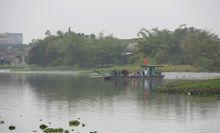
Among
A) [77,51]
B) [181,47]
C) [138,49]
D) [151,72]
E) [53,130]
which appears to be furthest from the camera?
[77,51]

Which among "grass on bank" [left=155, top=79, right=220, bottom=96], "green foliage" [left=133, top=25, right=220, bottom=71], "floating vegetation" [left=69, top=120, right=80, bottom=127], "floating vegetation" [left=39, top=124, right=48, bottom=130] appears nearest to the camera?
"floating vegetation" [left=39, top=124, right=48, bottom=130]

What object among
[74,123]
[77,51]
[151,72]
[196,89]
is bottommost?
[74,123]

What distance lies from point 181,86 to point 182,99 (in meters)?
7.35

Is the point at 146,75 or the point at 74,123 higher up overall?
the point at 146,75

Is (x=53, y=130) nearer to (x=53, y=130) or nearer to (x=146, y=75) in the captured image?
(x=53, y=130)

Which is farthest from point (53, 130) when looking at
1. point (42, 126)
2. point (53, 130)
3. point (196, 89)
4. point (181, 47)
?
point (181, 47)

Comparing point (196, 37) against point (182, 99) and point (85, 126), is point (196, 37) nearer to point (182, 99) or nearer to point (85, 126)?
point (182, 99)

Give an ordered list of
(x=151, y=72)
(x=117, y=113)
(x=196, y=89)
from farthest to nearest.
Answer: (x=151, y=72), (x=196, y=89), (x=117, y=113)

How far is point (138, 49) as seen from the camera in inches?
4697

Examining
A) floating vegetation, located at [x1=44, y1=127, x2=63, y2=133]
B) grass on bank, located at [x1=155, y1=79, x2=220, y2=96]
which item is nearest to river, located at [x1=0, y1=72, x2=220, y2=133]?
floating vegetation, located at [x1=44, y1=127, x2=63, y2=133]

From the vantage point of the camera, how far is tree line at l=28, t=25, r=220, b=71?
105m

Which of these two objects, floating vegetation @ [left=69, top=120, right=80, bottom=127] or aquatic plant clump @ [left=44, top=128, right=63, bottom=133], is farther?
floating vegetation @ [left=69, top=120, right=80, bottom=127]

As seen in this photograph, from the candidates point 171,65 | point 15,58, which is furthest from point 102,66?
point 15,58

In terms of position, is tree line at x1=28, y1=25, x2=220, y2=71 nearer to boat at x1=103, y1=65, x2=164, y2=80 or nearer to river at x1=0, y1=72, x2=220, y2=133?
boat at x1=103, y1=65, x2=164, y2=80
